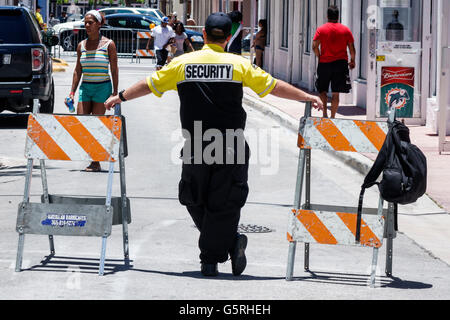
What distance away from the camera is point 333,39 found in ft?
53.7

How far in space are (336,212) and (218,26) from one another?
149cm

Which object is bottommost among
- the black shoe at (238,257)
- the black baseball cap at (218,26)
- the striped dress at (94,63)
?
the black shoe at (238,257)

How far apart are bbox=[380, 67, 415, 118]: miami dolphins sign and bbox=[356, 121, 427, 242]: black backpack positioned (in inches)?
414

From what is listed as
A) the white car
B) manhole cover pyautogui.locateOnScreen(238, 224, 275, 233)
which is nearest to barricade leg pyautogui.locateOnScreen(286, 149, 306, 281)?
manhole cover pyautogui.locateOnScreen(238, 224, 275, 233)

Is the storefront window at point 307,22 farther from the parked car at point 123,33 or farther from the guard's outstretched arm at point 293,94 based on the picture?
the guard's outstretched arm at point 293,94

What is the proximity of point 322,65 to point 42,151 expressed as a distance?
9.94 m

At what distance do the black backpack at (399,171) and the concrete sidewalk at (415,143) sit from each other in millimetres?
3715

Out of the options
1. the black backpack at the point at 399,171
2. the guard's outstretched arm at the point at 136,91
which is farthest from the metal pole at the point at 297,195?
the guard's outstretched arm at the point at 136,91

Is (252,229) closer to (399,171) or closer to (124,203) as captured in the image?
(124,203)

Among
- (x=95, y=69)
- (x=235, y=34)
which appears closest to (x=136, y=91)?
(x=95, y=69)

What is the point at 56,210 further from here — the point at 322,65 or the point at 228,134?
the point at 322,65

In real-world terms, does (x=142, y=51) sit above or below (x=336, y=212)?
below

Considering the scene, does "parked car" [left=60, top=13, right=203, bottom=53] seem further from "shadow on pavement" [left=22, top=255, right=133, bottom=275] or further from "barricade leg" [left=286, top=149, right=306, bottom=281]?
"barricade leg" [left=286, top=149, right=306, bottom=281]

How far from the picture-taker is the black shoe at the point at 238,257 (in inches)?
278
